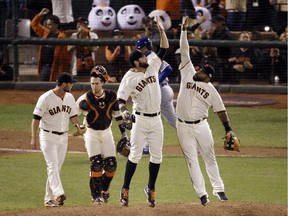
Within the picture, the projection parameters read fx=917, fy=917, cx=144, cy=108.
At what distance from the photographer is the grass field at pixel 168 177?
43.6 feet

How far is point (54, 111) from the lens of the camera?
12.0 m

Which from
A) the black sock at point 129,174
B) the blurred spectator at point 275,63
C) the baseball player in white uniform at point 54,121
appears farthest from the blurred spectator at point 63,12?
the black sock at point 129,174

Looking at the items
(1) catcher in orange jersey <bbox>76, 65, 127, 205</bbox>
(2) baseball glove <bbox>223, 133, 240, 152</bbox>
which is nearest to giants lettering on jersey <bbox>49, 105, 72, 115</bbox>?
(1) catcher in orange jersey <bbox>76, 65, 127, 205</bbox>

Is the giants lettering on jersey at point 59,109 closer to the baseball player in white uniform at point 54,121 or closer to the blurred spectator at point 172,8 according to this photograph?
the baseball player in white uniform at point 54,121

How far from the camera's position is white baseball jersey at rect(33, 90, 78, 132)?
1198 cm

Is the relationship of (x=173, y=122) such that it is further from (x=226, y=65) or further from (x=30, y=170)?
(x=226, y=65)

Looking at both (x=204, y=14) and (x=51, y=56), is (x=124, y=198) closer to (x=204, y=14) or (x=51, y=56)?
(x=51, y=56)

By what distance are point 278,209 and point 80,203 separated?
2898 mm

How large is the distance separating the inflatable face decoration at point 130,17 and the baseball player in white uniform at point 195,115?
33.0 feet

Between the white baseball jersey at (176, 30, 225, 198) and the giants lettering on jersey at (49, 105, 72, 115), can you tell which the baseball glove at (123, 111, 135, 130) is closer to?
the white baseball jersey at (176, 30, 225, 198)

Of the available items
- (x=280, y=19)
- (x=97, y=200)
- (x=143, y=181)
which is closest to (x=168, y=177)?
(x=143, y=181)

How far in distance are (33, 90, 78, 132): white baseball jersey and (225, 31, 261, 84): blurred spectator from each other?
961 cm

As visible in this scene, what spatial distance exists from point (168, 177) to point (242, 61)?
7181 mm

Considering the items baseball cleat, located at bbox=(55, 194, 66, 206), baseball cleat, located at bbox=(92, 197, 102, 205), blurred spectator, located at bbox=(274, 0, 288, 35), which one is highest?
blurred spectator, located at bbox=(274, 0, 288, 35)
